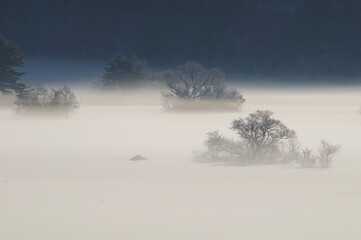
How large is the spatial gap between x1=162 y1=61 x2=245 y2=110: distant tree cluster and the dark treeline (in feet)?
176

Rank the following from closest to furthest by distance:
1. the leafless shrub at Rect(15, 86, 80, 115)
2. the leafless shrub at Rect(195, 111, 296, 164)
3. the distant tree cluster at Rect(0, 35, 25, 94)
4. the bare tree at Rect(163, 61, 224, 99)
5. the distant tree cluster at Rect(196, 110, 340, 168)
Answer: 1. the distant tree cluster at Rect(196, 110, 340, 168)
2. the leafless shrub at Rect(195, 111, 296, 164)
3. the leafless shrub at Rect(15, 86, 80, 115)
4. the bare tree at Rect(163, 61, 224, 99)
5. the distant tree cluster at Rect(0, 35, 25, 94)

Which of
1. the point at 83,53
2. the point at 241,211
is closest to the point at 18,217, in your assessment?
the point at 241,211

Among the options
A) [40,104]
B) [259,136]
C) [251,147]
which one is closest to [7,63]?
[40,104]

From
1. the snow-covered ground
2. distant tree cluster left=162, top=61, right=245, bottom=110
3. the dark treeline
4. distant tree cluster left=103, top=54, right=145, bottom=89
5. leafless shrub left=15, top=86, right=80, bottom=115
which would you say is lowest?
the snow-covered ground

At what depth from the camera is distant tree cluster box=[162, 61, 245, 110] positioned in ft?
116

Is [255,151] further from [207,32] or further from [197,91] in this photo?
[207,32]

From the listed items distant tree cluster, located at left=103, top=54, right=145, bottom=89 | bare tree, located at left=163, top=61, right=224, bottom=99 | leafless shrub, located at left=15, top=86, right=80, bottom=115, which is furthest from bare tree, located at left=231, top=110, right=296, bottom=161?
distant tree cluster, located at left=103, top=54, right=145, bottom=89

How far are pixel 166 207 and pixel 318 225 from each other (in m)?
1.76

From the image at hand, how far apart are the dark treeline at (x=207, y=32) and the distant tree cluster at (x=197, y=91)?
53562 mm

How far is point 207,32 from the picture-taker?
103812 mm

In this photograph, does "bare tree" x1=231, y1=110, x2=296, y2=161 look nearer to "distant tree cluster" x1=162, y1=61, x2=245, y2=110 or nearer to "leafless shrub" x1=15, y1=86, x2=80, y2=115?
"leafless shrub" x1=15, y1=86, x2=80, y2=115

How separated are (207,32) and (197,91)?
6760 centimetres

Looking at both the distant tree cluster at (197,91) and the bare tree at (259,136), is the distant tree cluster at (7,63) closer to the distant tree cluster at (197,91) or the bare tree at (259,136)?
the distant tree cluster at (197,91)

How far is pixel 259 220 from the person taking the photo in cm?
→ 830
